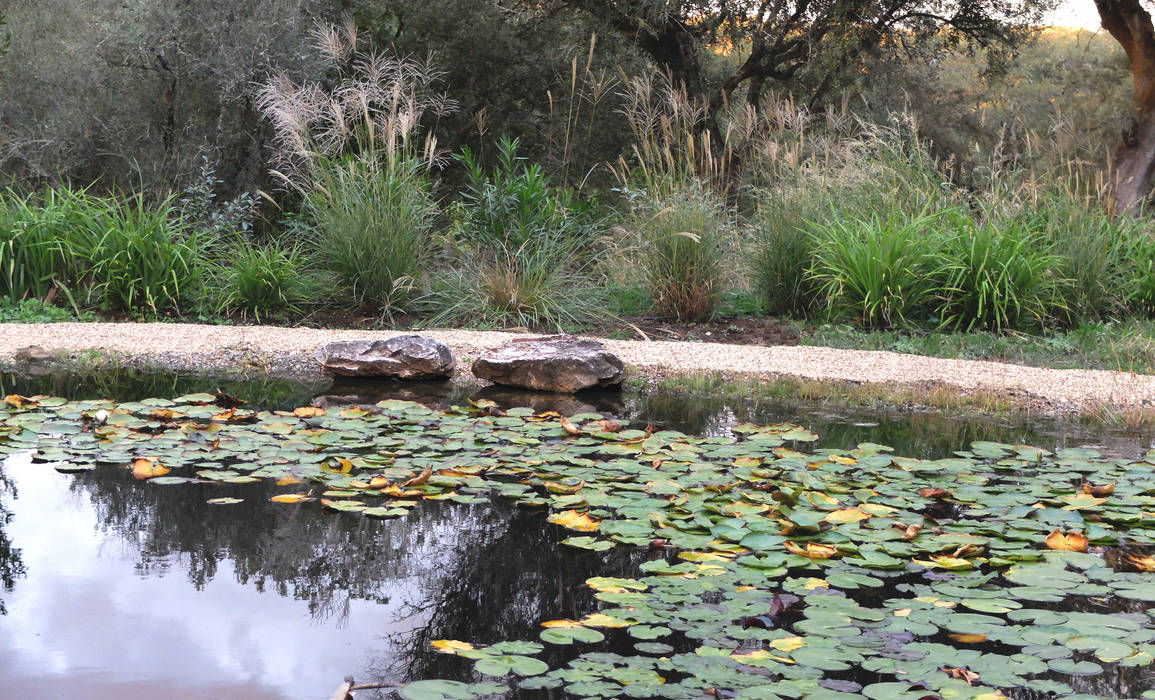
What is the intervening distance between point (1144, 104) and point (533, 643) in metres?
14.0

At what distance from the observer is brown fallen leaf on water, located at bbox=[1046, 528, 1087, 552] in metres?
2.94

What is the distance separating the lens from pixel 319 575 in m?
2.74

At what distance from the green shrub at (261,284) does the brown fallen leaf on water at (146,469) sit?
4.15 m

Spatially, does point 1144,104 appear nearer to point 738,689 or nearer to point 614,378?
point 614,378

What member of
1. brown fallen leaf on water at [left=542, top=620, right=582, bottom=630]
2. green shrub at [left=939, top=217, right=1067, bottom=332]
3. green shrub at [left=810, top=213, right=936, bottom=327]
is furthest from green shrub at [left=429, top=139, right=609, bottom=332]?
brown fallen leaf on water at [left=542, top=620, right=582, bottom=630]

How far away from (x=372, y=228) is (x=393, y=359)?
1841 mm

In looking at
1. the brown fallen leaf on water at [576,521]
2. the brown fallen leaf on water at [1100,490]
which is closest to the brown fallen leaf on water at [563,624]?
the brown fallen leaf on water at [576,521]

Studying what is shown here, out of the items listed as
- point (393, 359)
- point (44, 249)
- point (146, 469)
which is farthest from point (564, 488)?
point (44, 249)

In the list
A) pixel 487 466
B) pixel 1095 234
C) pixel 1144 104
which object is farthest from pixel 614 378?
pixel 1144 104

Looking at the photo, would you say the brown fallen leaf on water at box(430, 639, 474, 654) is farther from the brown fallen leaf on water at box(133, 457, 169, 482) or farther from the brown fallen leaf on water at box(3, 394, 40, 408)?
the brown fallen leaf on water at box(3, 394, 40, 408)

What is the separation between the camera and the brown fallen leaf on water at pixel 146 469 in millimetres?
3463

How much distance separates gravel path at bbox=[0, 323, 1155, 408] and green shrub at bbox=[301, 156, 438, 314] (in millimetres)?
702

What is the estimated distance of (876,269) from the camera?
279 inches

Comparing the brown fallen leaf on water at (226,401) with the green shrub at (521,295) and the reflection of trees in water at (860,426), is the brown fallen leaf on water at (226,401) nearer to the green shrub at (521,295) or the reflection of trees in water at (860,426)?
the reflection of trees in water at (860,426)
